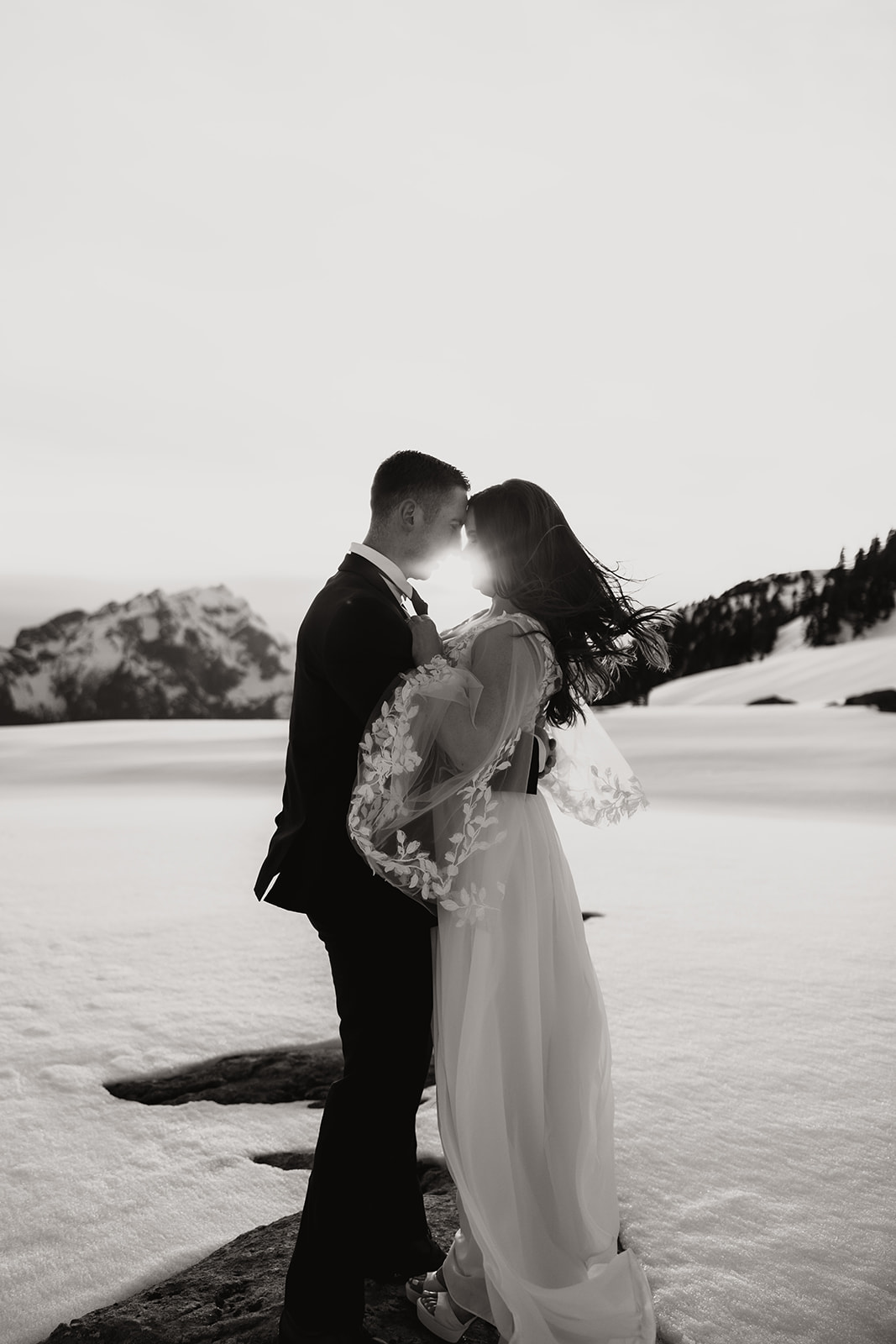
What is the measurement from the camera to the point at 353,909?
2234 mm

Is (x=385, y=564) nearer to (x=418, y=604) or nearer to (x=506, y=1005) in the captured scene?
(x=418, y=604)

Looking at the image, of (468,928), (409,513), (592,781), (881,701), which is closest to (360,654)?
(409,513)

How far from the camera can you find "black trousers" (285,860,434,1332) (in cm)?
206

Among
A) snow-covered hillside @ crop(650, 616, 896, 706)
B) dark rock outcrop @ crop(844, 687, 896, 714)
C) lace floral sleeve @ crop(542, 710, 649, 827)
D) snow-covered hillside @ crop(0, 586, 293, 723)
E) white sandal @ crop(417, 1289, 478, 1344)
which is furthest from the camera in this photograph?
snow-covered hillside @ crop(650, 616, 896, 706)

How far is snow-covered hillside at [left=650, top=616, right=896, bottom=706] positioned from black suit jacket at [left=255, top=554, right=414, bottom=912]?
28763mm

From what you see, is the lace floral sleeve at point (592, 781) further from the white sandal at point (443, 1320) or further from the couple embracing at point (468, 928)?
the white sandal at point (443, 1320)

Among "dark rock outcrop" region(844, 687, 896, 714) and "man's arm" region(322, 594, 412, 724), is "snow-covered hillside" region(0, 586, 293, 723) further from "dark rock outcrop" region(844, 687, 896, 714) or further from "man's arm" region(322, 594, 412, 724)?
"man's arm" region(322, 594, 412, 724)

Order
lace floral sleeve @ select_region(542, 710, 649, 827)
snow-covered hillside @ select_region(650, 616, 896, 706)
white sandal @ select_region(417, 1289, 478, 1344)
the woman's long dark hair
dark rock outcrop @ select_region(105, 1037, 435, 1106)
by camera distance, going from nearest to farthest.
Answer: white sandal @ select_region(417, 1289, 478, 1344)
the woman's long dark hair
lace floral sleeve @ select_region(542, 710, 649, 827)
dark rock outcrop @ select_region(105, 1037, 435, 1106)
snow-covered hillside @ select_region(650, 616, 896, 706)

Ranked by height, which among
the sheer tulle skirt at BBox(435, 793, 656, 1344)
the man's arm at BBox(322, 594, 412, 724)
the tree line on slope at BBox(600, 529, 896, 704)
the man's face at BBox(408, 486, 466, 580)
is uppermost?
the tree line on slope at BBox(600, 529, 896, 704)

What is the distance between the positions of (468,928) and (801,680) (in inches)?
1397

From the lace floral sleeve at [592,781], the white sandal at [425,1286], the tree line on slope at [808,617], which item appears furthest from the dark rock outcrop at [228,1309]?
the tree line on slope at [808,617]

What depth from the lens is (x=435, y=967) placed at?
2.28m

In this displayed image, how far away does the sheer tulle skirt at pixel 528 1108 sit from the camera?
210 cm

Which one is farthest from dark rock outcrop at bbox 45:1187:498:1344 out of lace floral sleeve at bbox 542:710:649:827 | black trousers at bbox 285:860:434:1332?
lace floral sleeve at bbox 542:710:649:827
